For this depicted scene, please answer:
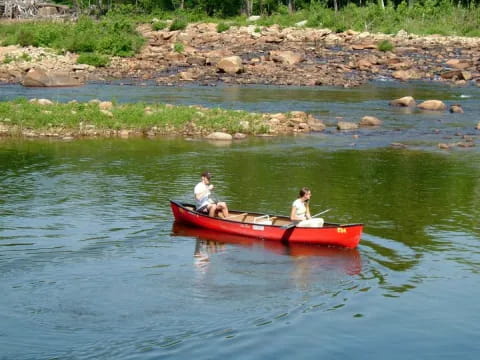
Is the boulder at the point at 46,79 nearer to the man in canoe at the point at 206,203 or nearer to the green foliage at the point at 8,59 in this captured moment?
the green foliage at the point at 8,59

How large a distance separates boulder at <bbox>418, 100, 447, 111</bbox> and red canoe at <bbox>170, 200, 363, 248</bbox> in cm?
2543

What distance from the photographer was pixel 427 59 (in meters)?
66.3

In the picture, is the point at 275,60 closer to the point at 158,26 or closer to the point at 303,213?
the point at 158,26

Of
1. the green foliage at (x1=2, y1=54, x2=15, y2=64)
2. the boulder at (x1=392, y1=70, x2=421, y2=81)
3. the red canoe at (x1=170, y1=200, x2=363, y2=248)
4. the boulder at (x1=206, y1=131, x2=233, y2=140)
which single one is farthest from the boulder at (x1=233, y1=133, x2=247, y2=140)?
the green foliage at (x1=2, y1=54, x2=15, y2=64)

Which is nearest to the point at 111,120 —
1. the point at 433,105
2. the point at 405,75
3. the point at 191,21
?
the point at 433,105

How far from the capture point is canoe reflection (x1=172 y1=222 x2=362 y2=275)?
66.5ft

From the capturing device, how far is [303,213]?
21859mm

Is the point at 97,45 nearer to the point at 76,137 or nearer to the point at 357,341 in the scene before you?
the point at 76,137

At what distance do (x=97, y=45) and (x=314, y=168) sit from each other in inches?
1542

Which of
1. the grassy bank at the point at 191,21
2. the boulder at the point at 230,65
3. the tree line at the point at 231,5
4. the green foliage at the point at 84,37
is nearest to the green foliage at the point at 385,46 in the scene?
the grassy bank at the point at 191,21

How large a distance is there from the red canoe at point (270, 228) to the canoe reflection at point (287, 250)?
0.14 m

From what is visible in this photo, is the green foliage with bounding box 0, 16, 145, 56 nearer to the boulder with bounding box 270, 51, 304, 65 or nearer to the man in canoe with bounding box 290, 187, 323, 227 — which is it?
the boulder with bounding box 270, 51, 304, 65

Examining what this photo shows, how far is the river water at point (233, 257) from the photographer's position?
1569cm

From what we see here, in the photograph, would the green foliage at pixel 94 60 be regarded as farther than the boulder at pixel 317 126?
Yes
